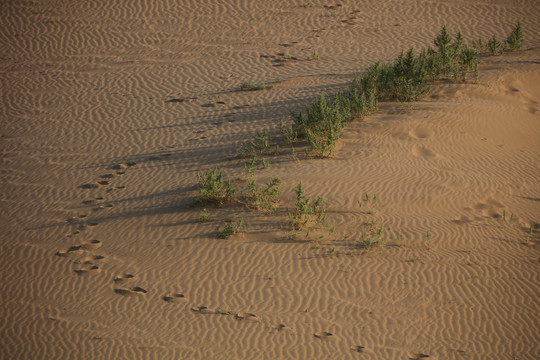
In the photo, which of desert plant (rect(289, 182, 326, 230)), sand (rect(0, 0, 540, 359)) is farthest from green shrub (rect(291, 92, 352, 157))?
desert plant (rect(289, 182, 326, 230))

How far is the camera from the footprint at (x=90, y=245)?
7.09m

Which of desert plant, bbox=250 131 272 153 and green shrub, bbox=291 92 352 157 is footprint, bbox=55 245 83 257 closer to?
desert plant, bbox=250 131 272 153

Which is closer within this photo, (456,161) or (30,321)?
(30,321)

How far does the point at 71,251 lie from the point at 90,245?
0.27m

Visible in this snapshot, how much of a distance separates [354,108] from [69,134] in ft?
21.3

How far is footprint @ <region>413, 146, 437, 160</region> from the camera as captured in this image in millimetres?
8906

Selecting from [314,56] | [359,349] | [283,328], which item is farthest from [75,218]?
[314,56]

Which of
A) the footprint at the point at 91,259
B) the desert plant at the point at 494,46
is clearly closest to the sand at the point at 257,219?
the footprint at the point at 91,259

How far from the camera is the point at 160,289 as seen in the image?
6.12m

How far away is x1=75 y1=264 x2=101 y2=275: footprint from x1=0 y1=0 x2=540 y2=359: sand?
0.32 ft

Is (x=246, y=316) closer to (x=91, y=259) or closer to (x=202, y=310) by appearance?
→ (x=202, y=310)

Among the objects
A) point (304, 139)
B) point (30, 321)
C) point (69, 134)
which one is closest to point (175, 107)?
point (69, 134)

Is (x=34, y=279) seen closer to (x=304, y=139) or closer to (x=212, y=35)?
(x=304, y=139)

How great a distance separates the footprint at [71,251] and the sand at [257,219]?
1.7 inches
